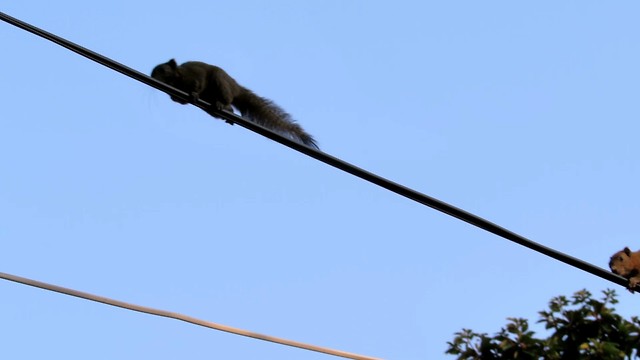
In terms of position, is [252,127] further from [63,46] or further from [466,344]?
[466,344]

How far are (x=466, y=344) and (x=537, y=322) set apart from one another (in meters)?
0.45

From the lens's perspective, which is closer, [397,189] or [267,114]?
[397,189]

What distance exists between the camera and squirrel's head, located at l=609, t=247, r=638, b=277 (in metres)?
7.18

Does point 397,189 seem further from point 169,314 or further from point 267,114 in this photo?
point 267,114

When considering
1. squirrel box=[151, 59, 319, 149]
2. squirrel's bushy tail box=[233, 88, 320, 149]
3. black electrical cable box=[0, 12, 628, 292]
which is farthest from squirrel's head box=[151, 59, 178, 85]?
black electrical cable box=[0, 12, 628, 292]

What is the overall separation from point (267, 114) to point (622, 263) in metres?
4.37

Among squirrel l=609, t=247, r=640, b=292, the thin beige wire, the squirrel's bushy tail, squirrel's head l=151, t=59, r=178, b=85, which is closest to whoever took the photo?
the thin beige wire

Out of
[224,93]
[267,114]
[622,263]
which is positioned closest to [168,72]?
[224,93]

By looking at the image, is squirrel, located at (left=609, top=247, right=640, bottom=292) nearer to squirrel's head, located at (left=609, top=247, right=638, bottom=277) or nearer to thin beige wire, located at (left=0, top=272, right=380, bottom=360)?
squirrel's head, located at (left=609, top=247, right=638, bottom=277)

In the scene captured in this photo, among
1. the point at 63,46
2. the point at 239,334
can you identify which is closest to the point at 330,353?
the point at 239,334

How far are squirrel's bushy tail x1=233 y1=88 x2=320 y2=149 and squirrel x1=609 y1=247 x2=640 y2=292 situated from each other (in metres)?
3.46

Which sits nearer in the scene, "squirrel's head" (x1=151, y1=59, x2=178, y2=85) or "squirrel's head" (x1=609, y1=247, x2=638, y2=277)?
"squirrel's head" (x1=609, y1=247, x2=638, y2=277)

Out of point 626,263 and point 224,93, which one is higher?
point 224,93

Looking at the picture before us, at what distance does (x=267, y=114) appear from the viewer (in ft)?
34.0
